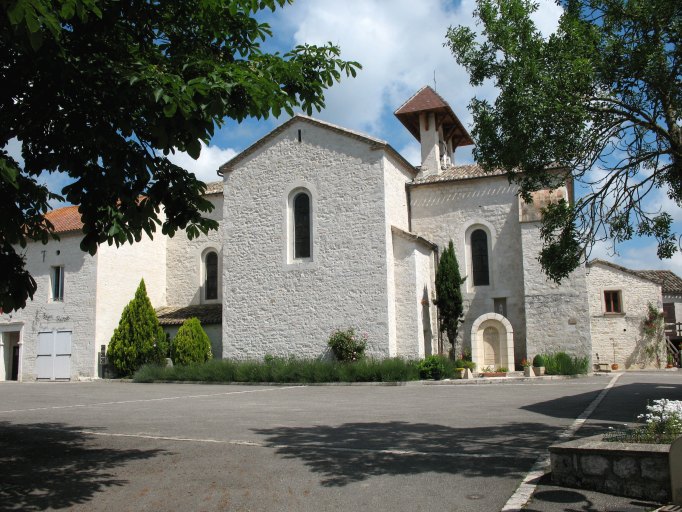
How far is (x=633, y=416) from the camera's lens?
35.6ft

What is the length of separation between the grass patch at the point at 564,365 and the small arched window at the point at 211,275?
50.5 ft

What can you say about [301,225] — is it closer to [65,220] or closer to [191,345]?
[191,345]

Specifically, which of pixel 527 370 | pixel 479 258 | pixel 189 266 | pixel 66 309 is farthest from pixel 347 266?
pixel 66 309

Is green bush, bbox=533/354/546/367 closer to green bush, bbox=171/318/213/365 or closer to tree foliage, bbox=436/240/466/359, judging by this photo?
tree foliage, bbox=436/240/466/359

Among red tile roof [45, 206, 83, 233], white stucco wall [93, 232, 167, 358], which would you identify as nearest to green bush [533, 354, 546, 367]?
white stucco wall [93, 232, 167, 358]

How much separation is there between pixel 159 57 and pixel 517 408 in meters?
9.79

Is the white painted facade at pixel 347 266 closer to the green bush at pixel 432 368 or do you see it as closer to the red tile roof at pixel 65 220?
the red tile roof at pixel 65 220

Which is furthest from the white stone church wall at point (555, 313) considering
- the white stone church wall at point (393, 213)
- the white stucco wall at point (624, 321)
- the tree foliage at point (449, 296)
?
the white stucco wall at point (624, 321)

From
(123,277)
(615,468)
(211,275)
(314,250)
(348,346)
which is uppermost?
(314,250)

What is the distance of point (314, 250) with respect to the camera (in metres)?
24.8

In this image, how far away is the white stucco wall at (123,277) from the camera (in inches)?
1075

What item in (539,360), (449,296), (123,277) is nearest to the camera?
(539,360)

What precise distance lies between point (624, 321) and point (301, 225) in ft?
59.6

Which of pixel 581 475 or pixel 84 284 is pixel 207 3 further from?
pixel 84 284
